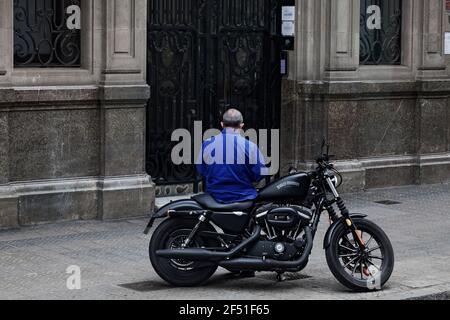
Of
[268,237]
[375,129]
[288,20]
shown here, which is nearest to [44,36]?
[288,20]

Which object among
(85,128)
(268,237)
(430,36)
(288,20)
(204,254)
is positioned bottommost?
(204,254)

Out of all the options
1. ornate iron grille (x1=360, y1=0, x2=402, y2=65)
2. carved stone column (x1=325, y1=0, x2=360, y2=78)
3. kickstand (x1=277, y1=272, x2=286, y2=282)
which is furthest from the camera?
ornate iron grille (x1=360, y1=0, x2=402, y2=65)

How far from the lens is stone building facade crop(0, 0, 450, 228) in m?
13.4

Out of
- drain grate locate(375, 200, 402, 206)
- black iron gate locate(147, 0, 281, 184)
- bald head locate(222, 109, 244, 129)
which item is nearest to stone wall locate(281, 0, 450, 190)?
black iron gate locate(147, 0, 281, 184)

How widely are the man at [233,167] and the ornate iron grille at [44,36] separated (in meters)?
3.97

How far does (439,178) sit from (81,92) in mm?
6188

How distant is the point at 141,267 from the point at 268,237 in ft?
5.16

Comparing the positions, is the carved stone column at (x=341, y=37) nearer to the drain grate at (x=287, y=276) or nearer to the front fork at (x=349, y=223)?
the drain grate at (x=287, y=276)

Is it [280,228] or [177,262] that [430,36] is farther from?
[177,262]

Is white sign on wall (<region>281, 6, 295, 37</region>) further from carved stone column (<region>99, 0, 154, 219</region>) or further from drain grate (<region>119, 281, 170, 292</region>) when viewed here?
drain grate (<region>119, 281, 170, 292</region>)

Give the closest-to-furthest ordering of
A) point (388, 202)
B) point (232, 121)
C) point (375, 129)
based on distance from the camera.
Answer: point (232, 121)
point (388, 202)
point (375, 129)

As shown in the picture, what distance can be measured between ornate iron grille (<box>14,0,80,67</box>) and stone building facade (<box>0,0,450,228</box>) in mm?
17

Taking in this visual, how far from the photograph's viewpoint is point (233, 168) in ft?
33.9

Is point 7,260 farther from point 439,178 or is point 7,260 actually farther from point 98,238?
point 439,178
